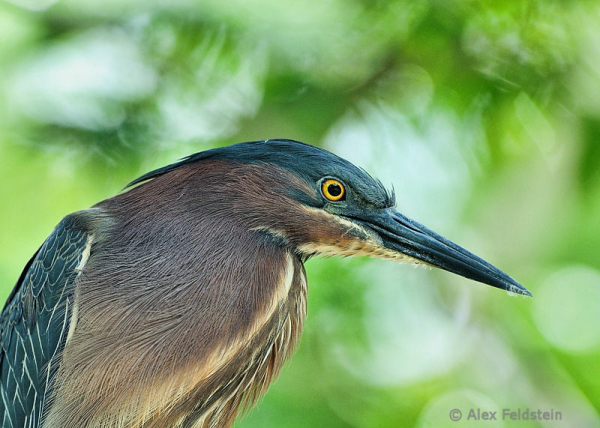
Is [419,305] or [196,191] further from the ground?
[419,305]

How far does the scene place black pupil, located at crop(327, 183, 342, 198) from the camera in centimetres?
249

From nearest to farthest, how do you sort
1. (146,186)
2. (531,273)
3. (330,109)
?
(146,186)
(330,109)
(531,273)

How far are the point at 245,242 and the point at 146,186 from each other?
503 millimetres

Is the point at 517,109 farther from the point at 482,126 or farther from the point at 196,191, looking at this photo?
the point at 196,191

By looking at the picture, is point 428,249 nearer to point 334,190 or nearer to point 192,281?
point 334,190

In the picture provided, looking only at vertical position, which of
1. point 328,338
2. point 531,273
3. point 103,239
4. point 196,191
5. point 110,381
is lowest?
point 110,381

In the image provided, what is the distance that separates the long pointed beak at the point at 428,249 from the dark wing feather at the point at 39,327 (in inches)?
46.6

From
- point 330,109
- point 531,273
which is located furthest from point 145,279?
point 531,273

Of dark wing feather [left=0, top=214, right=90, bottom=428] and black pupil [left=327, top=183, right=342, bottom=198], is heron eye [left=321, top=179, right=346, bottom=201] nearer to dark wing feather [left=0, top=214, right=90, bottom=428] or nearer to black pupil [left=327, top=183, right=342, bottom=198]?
black pupil [left=327, top=183, right=342, bottom=198]

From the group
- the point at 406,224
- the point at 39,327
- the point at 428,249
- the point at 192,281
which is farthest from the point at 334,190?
the point at 39,327

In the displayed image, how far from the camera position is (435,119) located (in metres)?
4.31

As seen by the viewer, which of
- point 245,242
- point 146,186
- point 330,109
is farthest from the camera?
point 330,109

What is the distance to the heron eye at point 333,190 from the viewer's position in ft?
8.16

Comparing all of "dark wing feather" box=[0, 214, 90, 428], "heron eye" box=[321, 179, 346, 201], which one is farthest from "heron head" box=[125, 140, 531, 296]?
"dark wing feather" box=[0, 214, 90, 428]
